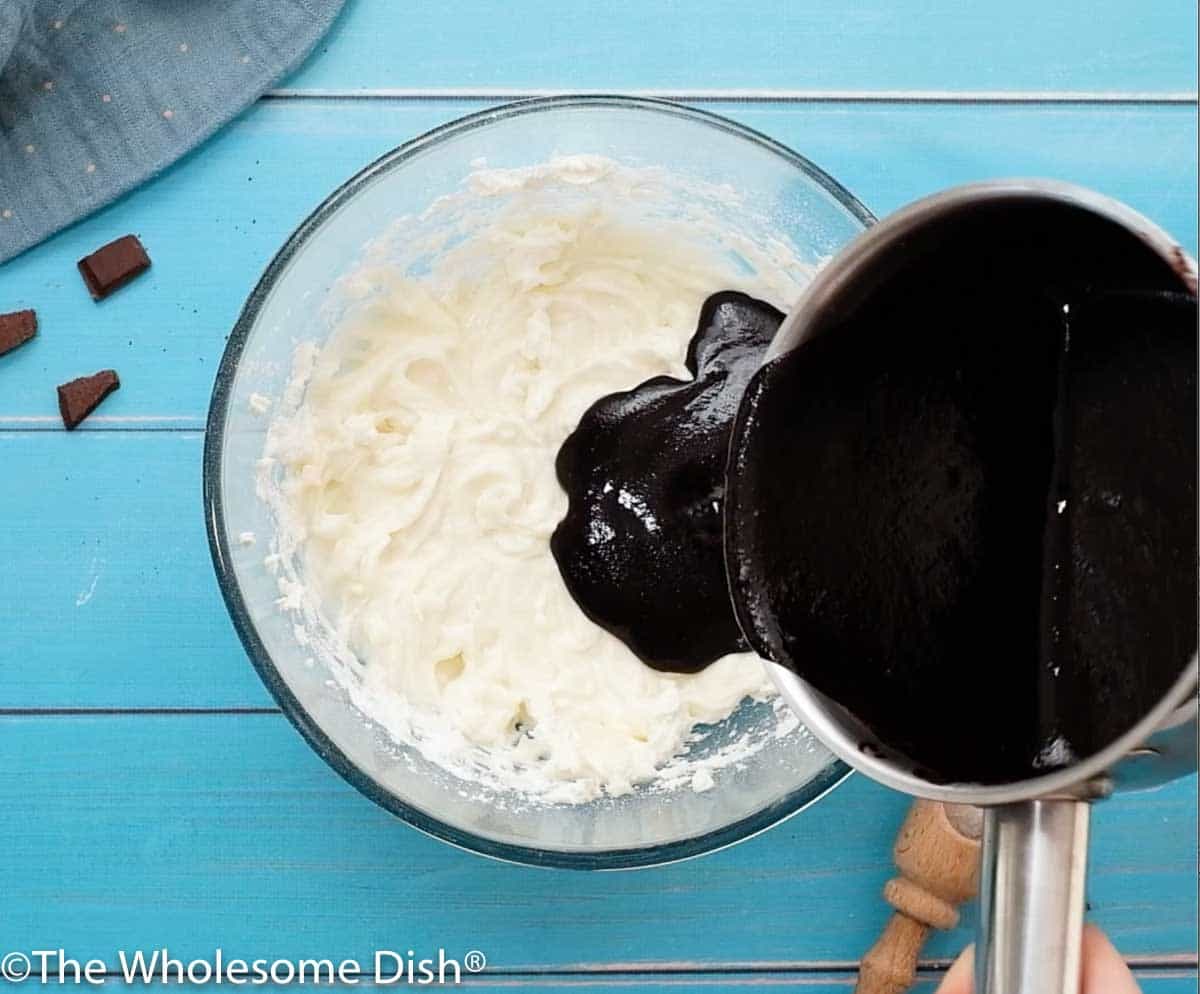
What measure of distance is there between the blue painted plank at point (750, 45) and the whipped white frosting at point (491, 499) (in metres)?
0.22

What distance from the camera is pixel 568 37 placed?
156 cm

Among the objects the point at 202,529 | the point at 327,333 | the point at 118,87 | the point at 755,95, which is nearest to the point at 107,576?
the point at 202,529

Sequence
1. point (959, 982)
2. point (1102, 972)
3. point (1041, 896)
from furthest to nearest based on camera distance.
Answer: point (959, 982) < point (1102, 972) < point (1041, 896)

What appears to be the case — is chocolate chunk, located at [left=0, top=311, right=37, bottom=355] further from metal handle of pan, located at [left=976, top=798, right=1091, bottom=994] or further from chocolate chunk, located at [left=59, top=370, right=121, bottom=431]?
metal handle of pan, located at [left=976, top=798, right=1091, bottom=994]

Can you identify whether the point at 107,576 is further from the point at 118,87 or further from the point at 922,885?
the point at 922,885

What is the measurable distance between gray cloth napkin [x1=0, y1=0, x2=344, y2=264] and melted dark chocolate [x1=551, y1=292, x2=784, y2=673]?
60 centimetres

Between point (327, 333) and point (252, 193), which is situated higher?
point (252, 193)

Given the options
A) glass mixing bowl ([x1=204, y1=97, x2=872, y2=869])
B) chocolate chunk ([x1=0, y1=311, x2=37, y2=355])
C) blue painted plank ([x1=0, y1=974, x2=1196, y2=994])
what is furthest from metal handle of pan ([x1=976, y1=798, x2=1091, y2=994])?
chocolate chunk ([x1=0, y1=311, x2=37, y2=355])

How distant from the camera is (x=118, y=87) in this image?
1.56 m

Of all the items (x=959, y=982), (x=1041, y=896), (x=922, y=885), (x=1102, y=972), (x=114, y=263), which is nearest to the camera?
(x=1041, y=896)

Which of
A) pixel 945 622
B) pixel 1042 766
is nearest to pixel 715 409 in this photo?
pixel 945 622

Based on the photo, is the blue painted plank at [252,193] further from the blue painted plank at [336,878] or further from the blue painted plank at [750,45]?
the blue painted plank at [336,878]

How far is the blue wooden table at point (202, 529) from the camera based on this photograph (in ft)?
5.08

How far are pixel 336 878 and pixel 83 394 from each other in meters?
0.68
